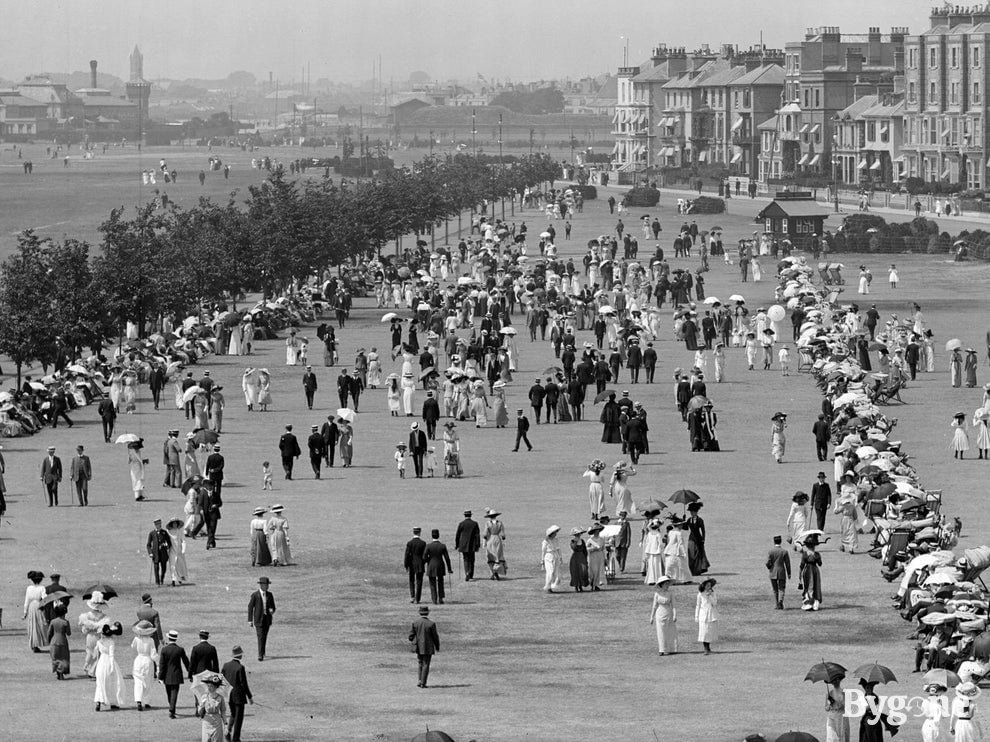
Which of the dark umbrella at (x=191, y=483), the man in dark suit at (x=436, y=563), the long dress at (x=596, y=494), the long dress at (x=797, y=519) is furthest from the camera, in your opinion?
the long dress at (x=596, y=494)

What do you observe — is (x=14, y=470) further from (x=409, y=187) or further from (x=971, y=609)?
(x=409, y=187)

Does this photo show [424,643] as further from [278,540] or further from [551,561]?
[278,540]

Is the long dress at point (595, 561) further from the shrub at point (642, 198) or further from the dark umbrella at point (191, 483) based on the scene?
the shrub at point (642, 198)

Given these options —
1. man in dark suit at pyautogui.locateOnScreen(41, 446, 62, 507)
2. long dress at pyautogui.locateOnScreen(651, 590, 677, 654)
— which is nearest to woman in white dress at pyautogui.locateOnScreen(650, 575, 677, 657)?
long dress at pyautogui.locateOnScreen(651, 590, 677, 654)

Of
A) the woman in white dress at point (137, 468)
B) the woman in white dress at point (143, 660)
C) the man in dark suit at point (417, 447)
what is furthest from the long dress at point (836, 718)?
the man in dark suit at point (417, 447)

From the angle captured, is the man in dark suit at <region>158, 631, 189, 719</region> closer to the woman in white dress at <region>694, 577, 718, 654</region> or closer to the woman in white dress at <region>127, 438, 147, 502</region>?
the woman in white dress at <region>694, 577, 718, 654</region>

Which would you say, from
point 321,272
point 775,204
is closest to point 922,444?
point 321,272
